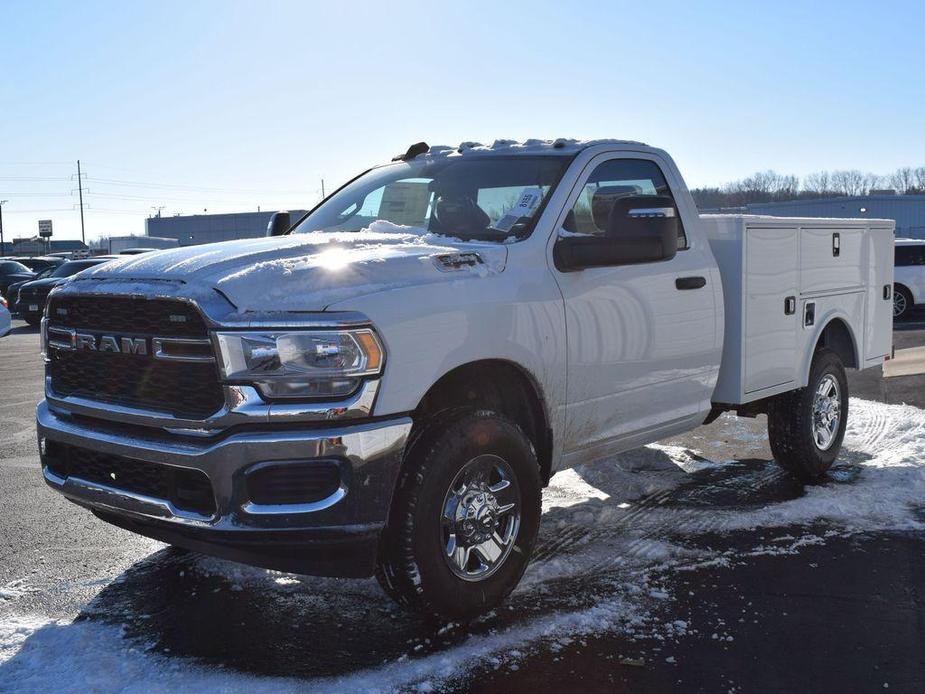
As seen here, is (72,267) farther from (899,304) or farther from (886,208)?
(886,208)

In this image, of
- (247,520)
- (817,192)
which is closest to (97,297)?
(247,520)

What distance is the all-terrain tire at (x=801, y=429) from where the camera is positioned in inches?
241

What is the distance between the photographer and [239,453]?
3244 mm

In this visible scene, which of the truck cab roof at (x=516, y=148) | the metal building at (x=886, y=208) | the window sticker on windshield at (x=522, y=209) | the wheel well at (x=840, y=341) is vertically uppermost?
the metal building at (x=886, y=208)

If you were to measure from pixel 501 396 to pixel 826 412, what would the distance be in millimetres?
3195

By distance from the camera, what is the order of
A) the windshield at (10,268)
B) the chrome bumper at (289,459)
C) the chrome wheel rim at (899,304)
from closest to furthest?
the chrome bumper at (289,459) < the chrome wheel rim at (899,304) < the windshield at (10,268)

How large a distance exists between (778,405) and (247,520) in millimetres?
4042

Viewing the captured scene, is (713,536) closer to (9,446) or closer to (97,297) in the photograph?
(97,297)

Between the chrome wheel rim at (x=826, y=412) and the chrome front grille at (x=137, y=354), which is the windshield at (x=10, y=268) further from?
the chrome front grille at (x=137, y=354)

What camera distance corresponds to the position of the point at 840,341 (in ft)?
22.2

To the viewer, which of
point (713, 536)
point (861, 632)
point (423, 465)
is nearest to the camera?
point (423, 465)

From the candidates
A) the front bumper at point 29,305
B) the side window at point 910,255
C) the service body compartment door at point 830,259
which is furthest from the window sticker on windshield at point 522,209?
the front bumper at point 29,305

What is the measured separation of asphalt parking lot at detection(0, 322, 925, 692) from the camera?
11.2ft

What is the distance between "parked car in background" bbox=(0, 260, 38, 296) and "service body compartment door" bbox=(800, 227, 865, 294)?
87.5ft
